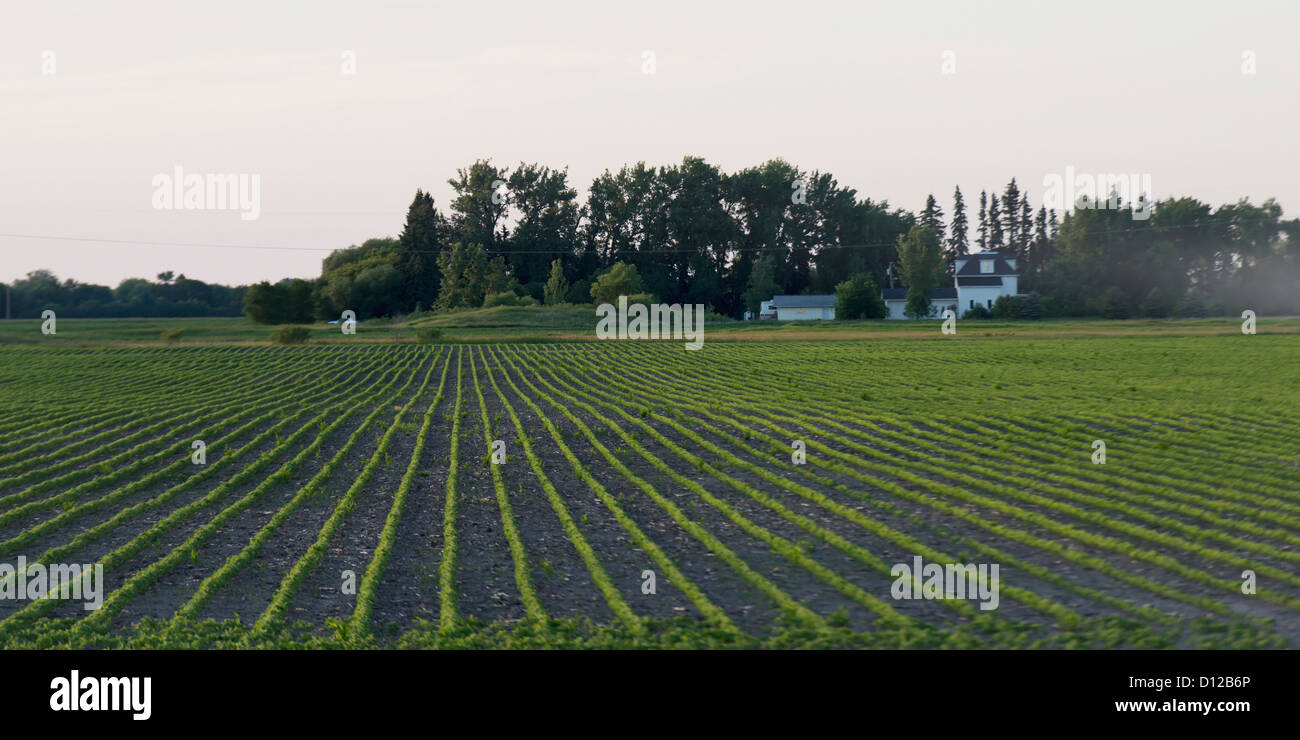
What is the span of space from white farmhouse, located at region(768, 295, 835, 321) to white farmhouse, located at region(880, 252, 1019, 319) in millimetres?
7367

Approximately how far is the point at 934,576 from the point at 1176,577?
9.22 feet

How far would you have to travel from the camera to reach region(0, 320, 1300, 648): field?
1039 cm

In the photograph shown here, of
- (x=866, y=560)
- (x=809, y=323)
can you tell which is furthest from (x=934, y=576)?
(x=809, y=323)

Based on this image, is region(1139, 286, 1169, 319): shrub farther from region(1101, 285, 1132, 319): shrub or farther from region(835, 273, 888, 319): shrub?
region(835, 273, 888, 319): shrub

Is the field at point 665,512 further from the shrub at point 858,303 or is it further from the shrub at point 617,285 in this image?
the shrub at point 617,285

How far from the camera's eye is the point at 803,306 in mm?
108250

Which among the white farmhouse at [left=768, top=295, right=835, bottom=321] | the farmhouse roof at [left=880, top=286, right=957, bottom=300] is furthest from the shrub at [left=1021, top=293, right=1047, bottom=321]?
the white farmhouse at [left=768, top=295, right=835, bottom=321]

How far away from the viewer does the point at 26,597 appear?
1195 cm

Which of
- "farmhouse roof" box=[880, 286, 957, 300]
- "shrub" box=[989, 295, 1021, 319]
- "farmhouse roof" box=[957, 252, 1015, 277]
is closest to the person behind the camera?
"shrub" box=[989, 295, 1021, 319]

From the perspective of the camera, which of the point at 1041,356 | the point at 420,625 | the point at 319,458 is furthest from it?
the point at 1041,356

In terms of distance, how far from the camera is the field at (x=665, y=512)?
10391 millimetres
